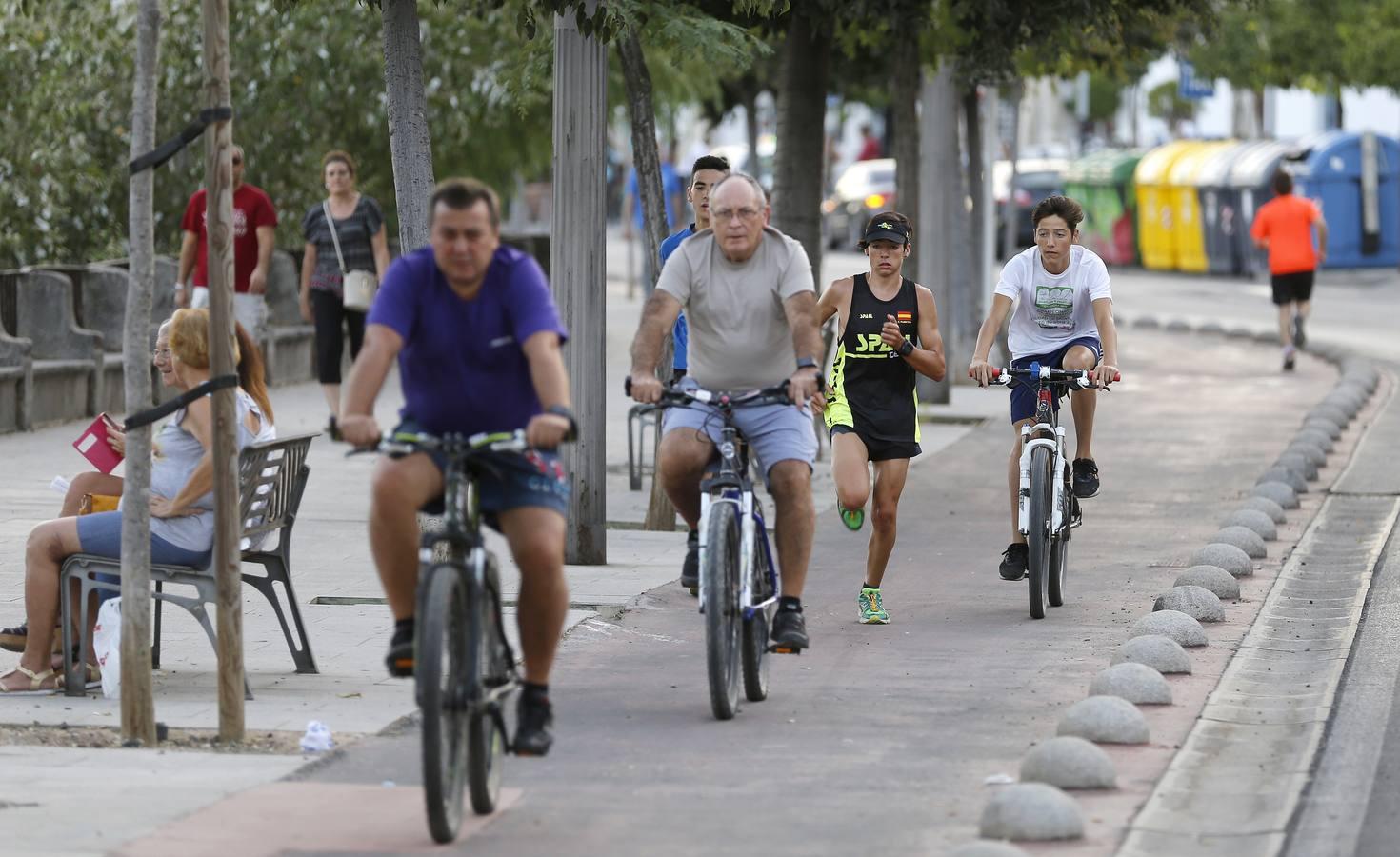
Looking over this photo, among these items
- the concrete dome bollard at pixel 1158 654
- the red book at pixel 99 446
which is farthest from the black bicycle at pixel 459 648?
the concrete dome bollard at pixel 1158 654

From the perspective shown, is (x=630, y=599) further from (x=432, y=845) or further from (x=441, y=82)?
(x=441, y=82)

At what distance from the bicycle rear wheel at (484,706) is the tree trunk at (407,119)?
3.89 meters

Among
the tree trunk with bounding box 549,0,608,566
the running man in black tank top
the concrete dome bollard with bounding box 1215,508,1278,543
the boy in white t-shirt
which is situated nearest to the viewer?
the running man in black tank top

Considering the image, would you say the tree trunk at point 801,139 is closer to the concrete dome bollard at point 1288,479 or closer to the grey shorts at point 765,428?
the concrete dome bollard at point 1288,479

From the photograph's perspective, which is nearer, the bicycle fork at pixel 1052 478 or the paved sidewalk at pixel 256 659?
the paved sidewalk at pixel 256 659

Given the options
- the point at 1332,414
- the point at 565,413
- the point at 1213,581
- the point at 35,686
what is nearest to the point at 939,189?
the point at 1332,414

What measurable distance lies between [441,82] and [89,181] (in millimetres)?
4043

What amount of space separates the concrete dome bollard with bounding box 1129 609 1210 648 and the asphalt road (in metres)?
0.15

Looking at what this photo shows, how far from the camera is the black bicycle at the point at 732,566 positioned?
7.40 metres

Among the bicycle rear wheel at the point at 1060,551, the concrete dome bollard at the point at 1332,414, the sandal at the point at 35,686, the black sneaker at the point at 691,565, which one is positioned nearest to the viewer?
the sandal at the point at 35,686

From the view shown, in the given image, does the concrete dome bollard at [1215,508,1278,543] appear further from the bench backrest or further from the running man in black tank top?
the bench backrest

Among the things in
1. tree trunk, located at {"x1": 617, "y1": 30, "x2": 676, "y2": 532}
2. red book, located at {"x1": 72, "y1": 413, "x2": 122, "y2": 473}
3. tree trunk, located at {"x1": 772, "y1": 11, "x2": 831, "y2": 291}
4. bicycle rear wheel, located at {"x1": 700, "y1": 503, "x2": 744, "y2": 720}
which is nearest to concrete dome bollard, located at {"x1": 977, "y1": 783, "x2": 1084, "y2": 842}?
bicycle rear wheel, located at {"x1": 700, "y1": 503, "x2": 744, "y2": 720}

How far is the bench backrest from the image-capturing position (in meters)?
7.93

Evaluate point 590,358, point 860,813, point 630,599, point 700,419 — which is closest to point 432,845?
point 860,813
